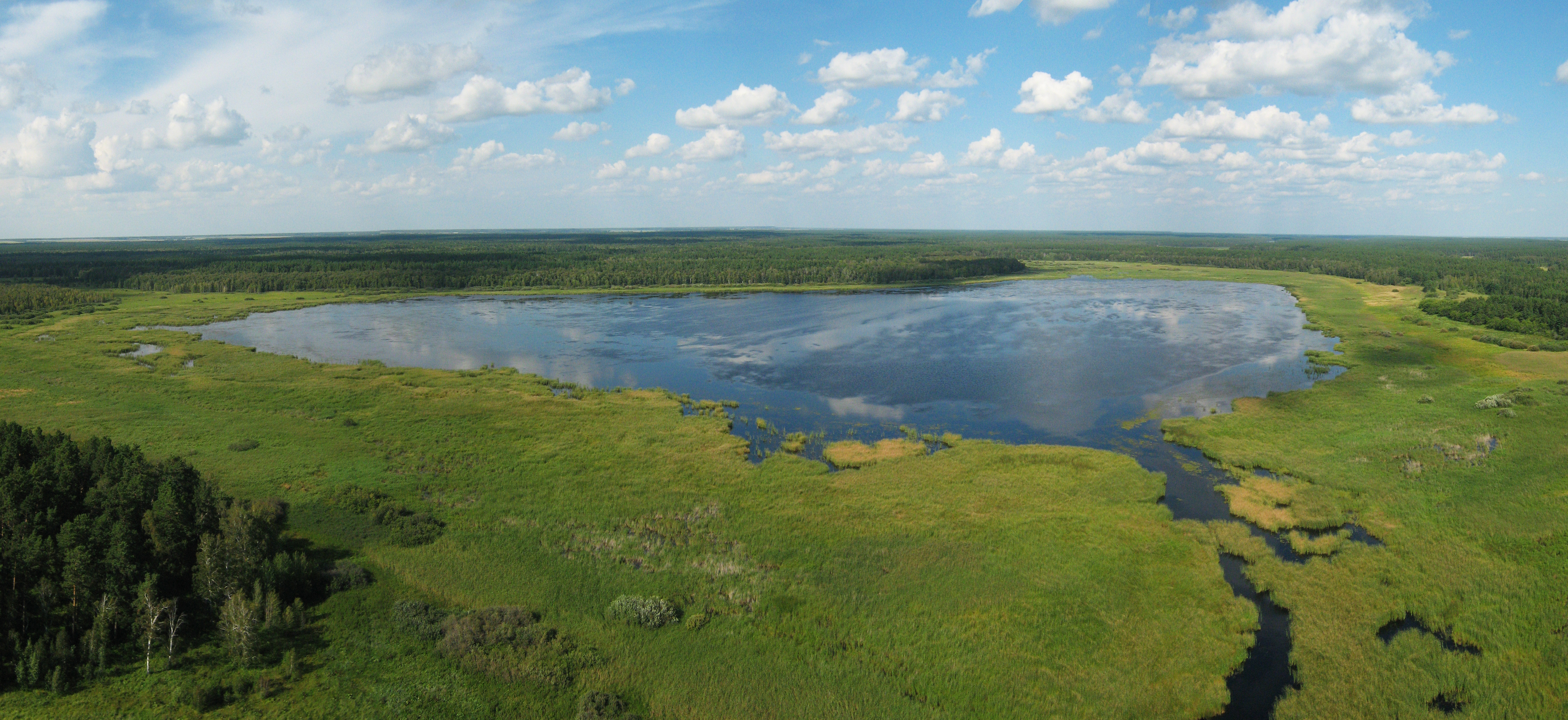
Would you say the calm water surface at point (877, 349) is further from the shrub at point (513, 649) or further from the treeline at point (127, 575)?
the treeline at point (127, 575)

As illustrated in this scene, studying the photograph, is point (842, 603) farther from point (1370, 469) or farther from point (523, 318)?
point (523, 318)

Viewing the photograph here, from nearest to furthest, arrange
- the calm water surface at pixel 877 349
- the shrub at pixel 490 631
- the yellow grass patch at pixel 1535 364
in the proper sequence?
the shrub at pixel 490 631 < the calm water surface at pixel 877 349 < the yellow grass patch at pixel 1535 364

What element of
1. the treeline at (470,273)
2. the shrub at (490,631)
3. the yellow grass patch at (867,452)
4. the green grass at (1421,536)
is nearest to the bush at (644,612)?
the shrub at (490,631)

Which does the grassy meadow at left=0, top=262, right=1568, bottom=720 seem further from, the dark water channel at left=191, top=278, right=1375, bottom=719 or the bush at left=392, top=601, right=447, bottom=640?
the dark water channel at left=191, top=278, right=1375, bottom=719

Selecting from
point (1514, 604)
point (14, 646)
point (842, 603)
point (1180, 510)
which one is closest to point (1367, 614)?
point (1514, 604)

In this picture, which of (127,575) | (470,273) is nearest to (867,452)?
(127,575)

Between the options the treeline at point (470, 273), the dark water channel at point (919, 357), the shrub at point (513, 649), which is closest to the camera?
the shrub at point (513, 649)

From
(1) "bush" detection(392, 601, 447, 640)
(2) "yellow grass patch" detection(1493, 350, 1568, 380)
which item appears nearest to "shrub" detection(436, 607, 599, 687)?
(1) "bush" detection(392, 601, 447, 640)
